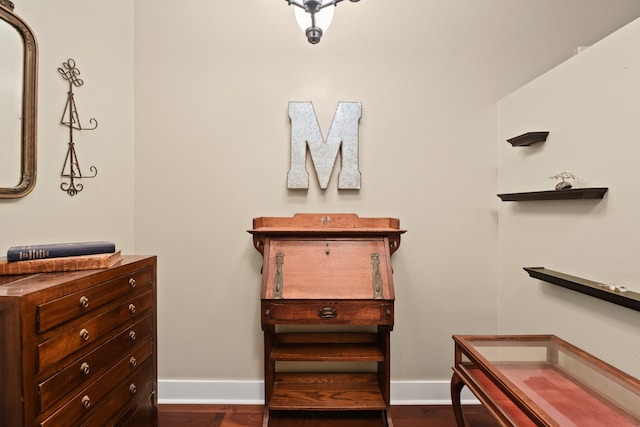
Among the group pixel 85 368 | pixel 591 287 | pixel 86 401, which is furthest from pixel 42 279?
pixel 591 287

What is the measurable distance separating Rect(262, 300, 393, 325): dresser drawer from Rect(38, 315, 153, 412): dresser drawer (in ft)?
2.10

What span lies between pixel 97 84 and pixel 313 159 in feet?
4.75

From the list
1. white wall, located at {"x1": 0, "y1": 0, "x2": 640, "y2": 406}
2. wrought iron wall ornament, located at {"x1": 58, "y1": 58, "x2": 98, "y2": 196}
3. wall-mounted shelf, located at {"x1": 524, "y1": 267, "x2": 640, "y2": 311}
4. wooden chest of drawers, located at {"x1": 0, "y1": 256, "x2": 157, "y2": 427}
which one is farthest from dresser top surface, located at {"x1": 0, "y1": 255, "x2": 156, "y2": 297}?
wall-mounted shelf, located at {"x1": 524, "y1": 267, "x2": 640, "y2": 311}

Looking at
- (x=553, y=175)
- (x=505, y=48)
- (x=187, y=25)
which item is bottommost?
(x=553, y=175)

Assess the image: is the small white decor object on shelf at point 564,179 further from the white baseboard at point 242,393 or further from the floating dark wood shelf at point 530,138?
the white baseboard at point 242,393

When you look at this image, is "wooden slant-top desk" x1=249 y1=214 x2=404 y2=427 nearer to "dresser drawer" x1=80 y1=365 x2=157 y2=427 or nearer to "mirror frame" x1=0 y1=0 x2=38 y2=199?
"dresser drawer" x1=80 y1=365 x2=157 y2=427

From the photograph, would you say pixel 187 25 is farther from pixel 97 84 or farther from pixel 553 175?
pixel 553 175

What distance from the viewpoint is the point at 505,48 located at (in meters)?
2.25

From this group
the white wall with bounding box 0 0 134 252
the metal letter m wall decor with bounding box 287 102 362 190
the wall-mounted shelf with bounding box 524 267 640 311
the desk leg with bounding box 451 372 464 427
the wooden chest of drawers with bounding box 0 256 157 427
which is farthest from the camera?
the metal letter m wall decor with bounding box 287 102 362 190

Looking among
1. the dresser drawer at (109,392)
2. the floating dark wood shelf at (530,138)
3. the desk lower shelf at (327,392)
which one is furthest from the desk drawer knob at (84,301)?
the floating dark wood shelf at (530,138)

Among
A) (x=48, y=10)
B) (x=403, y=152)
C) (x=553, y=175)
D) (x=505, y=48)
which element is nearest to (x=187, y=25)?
(x=48, y=10)

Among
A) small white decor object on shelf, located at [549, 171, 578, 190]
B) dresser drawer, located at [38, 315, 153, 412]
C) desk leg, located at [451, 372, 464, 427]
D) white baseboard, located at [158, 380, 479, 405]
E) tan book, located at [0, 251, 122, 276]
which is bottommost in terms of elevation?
white baseboard, located at [158, 380, 479, 405]

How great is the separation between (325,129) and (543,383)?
1.86 m

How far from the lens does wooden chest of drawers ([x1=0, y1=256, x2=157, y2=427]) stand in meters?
0.96
